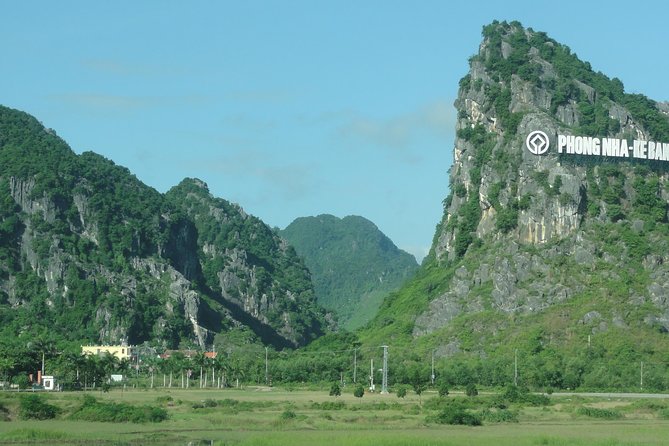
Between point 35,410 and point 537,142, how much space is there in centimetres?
10417

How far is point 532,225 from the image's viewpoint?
194 m

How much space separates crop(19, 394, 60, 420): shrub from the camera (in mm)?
100375

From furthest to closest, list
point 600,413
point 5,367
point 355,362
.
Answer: point 355,362, point 5,367, point 600,413

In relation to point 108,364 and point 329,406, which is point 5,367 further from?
point 329,406

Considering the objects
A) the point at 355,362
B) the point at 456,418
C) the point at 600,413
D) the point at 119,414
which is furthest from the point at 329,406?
→ the point at 355,362

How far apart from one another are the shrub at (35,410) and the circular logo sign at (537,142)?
331ft

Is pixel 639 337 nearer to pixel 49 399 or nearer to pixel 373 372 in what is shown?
pixel 373 372

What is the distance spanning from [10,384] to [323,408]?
5273 cm

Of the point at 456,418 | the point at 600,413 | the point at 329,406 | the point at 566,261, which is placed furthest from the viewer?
the point at 566,261

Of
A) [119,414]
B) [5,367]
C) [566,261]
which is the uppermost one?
[566,261]

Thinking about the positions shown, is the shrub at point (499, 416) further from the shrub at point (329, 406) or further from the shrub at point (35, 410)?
the shrub at point (35, 410)

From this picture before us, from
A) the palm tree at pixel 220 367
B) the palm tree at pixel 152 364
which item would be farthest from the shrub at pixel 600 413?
the palm tree at pixel 152 364

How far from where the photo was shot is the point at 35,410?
101 metres

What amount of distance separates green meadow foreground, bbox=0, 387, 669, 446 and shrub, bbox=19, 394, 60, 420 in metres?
0.51
